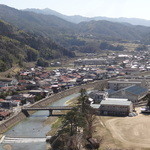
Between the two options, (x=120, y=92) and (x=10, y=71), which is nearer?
(x=120, y=92)

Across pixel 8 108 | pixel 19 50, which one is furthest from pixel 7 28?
pixel 8 108

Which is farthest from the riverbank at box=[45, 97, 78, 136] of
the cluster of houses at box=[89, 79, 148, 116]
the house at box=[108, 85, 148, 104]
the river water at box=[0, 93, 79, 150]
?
the house at box=[108, 85, 148, 104]

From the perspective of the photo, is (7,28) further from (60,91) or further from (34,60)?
(60,91)

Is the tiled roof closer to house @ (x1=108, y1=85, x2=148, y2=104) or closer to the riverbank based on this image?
house @ (x1=108, y1=85, x2=148, y2=104)

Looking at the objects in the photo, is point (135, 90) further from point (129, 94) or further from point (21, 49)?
point (21, 49)

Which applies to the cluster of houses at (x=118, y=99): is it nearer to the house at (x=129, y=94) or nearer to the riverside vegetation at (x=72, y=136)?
the house at (x=129, y=94)

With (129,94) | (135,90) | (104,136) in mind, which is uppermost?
(135,90)

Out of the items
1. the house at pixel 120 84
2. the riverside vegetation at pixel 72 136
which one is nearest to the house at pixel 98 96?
the house at pixel 120 84

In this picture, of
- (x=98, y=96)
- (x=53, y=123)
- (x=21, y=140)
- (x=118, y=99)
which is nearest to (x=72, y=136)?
(x=21, y=140)
